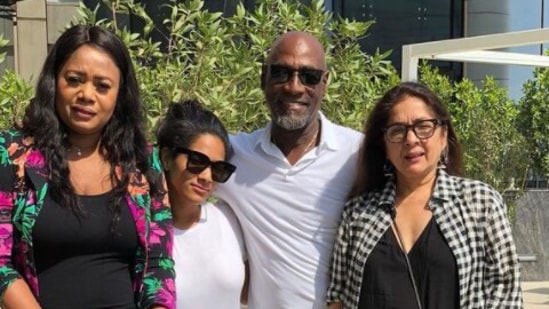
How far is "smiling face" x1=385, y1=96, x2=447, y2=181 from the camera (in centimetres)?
266

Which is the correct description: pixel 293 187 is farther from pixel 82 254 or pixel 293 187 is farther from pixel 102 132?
pixel 82 254

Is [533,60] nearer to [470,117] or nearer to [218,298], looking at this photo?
[470,117]

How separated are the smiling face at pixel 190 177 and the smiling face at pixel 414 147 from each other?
2.21 feet

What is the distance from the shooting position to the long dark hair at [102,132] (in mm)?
2262

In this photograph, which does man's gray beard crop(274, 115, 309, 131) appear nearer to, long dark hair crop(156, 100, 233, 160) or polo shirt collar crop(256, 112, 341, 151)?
polo shirt collar crop(256, 112, 341, 151)

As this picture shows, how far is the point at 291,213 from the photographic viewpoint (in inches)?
118

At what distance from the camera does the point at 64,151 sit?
2.30 metres

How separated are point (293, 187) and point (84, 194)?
3.24 feet

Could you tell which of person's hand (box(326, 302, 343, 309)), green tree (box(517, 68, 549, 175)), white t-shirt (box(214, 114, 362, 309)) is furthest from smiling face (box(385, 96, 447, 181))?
green tree (box(517, 68, 549, 175))

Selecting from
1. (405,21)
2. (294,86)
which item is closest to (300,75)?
(294,86)

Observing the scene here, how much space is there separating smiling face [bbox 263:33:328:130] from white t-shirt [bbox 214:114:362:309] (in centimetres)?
13

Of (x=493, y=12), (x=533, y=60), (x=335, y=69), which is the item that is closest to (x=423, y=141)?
(x=335, y=69)

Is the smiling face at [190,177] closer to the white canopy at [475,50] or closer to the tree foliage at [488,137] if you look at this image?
the white canopy at [475,50]

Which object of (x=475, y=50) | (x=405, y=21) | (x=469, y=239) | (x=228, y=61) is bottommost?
(x=469, y=239)
